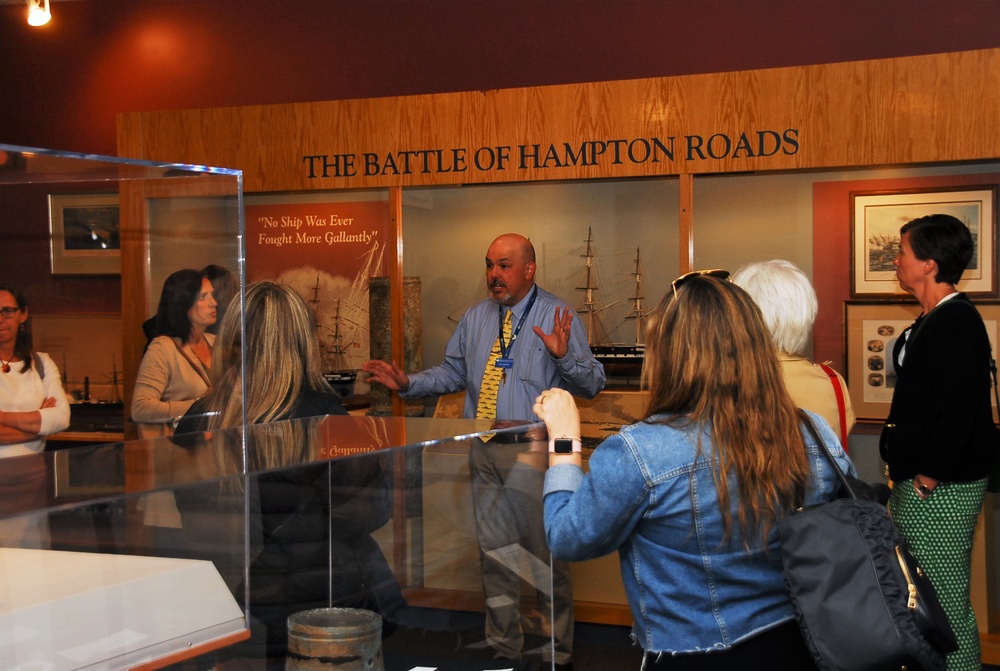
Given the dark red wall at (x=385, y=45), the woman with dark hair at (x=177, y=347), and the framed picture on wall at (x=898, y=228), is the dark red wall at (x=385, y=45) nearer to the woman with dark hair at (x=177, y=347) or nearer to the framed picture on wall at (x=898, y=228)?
the framed picture on wall at (x=898, y=228)

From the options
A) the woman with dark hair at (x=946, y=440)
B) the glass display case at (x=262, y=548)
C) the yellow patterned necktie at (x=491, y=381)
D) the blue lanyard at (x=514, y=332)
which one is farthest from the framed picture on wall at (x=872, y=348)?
the glass display case at (x=262, y=548)

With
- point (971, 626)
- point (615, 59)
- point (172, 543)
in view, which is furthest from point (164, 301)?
point (615, 59)

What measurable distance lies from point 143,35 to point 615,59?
3.31 m

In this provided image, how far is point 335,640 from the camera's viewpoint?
6.15 ft

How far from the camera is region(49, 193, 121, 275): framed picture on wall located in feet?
6.10

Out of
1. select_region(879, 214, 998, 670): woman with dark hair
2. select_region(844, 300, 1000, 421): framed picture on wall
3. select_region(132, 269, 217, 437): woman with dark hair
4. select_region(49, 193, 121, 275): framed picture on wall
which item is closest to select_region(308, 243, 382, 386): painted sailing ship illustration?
select_region(844, 300, 1000, 421): framed picture on wall

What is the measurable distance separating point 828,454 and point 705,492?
25 centimetres

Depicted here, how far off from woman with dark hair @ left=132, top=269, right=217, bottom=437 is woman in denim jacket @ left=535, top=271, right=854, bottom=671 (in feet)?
2.60

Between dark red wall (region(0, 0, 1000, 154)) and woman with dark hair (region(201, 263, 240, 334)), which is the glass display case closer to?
woman with dark hair (region(201, 263, 240, 334))

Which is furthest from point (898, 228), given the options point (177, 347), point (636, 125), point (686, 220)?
point (177, 347)

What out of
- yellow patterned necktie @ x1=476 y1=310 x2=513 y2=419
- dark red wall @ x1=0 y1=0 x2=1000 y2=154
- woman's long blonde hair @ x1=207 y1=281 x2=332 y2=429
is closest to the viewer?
woman's long blonde hair @ x1=207 y1=281 x2=332 y2=429

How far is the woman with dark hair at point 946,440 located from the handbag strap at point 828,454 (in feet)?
5.55

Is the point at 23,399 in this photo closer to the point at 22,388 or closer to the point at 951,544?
the point at 22,388

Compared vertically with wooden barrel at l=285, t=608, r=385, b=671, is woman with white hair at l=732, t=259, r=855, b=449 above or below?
above
